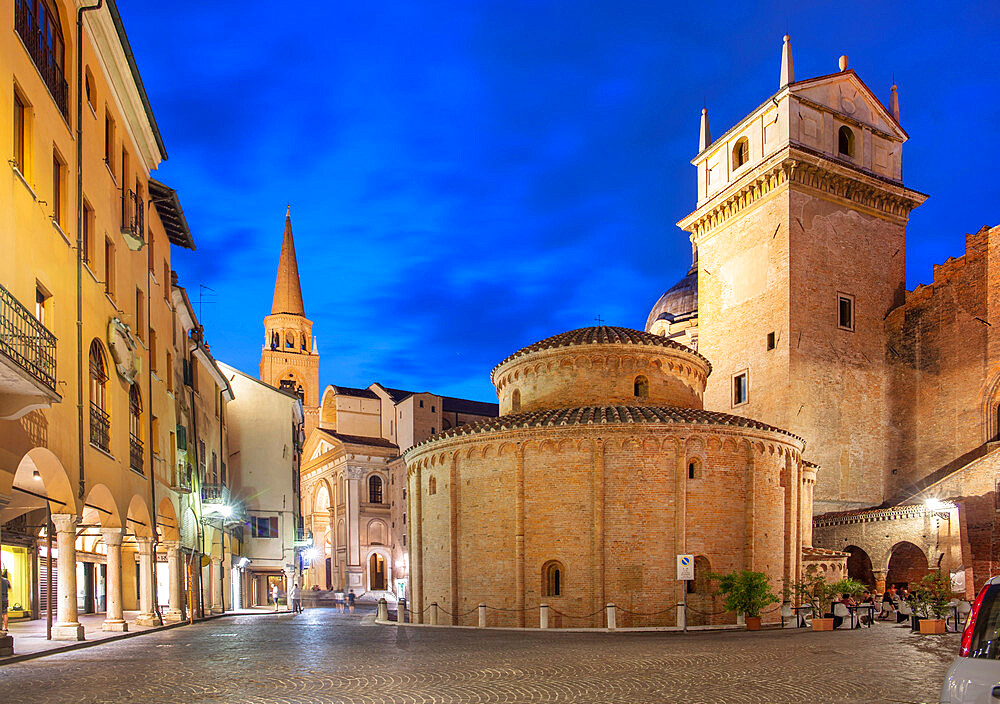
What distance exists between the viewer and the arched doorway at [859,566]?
35.1 metres

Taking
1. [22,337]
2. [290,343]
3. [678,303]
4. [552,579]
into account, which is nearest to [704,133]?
[678,303]

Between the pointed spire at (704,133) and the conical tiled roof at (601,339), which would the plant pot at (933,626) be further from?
the pointed spire at (704,133)

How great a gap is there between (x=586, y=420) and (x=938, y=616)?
10234 millimetres

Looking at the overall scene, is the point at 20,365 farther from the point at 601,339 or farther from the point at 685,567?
the point at 601,339

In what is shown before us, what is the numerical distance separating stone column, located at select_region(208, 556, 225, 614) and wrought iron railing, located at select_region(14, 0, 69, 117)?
74.7 ft

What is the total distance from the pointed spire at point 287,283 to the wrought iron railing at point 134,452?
6574 cm

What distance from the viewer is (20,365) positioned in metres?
10.6

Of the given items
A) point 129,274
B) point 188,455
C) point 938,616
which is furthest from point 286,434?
point 938,616

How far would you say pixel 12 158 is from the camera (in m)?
12.4

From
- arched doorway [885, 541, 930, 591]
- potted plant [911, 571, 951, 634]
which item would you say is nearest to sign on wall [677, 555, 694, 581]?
potted plant [911, 571, 951, 634]

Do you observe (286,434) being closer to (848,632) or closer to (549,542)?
(549,542)

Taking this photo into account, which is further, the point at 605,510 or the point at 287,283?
the point at 287,283

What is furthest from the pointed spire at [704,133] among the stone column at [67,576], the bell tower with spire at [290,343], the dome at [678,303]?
the bell tower with spire at [290,343]

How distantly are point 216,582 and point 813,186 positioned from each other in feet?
101
